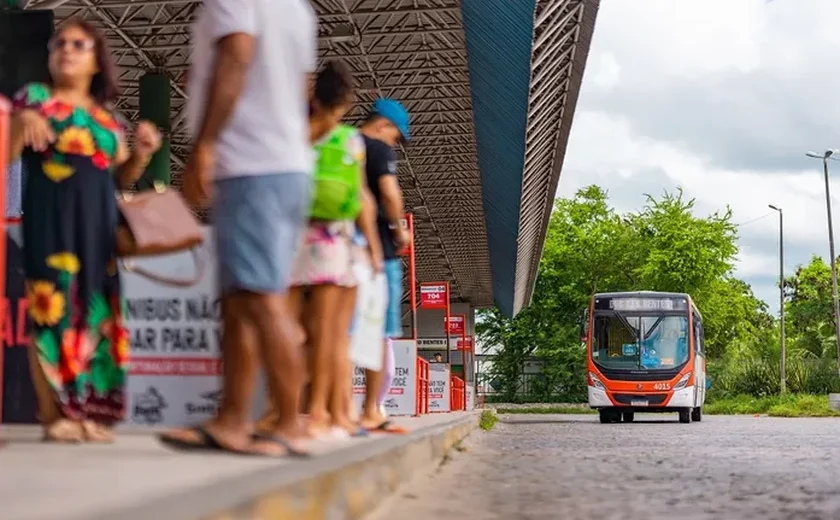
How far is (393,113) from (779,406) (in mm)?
31969

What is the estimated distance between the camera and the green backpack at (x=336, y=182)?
18.4 feet

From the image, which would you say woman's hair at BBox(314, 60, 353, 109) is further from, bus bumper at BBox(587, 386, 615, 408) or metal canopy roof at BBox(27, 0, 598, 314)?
bus bumper at BBox(587, 386, 615, 408)

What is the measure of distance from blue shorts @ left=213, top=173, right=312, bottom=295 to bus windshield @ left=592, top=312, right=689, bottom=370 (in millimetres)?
22976

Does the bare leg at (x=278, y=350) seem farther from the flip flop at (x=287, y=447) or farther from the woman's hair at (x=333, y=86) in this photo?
the woman's hair at (x=333, y=86)

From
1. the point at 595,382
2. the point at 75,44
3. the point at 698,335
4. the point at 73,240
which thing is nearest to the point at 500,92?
the point at 595,382

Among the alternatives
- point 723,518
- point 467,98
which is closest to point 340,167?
point 723,518

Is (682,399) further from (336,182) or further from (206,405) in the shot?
(336,182)

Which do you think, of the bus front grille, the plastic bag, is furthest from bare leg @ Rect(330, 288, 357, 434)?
the bus front grille

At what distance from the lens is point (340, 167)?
564cm

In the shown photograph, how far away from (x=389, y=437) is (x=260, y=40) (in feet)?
8.88

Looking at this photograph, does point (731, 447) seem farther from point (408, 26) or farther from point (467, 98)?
point (467, 98)

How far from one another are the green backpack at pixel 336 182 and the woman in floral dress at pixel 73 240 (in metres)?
0.91

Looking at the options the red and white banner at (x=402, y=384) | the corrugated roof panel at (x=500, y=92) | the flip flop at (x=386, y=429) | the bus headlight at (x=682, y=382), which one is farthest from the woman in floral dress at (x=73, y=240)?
the bus headlight at (x=682, y=382)

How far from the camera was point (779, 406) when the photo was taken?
3669cm
